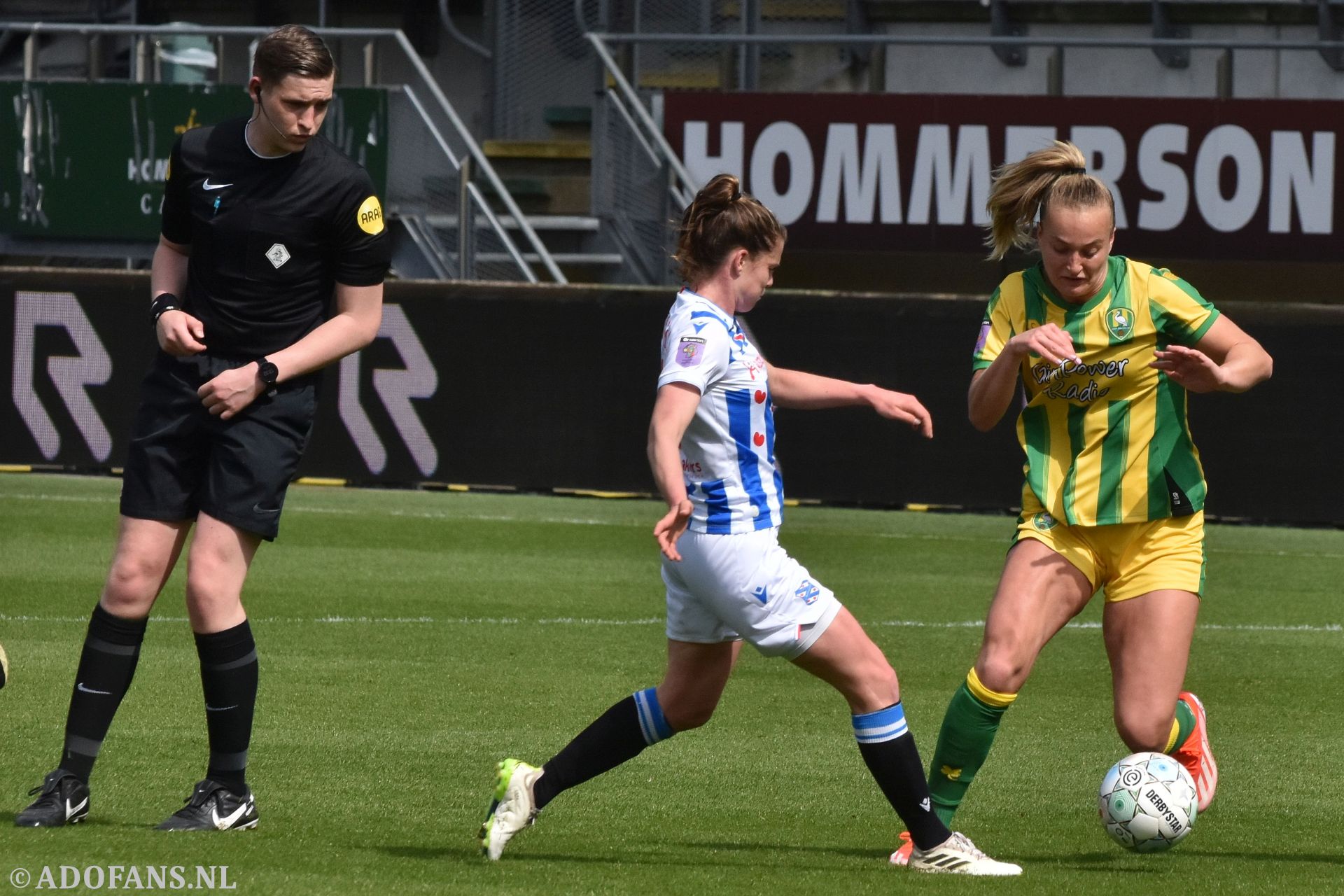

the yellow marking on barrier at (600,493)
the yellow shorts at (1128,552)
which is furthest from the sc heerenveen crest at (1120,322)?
the yellow marking on barrier at (600,493)

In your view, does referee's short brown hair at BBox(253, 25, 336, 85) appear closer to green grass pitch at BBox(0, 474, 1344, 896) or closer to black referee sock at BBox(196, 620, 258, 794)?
black referee sock at BBox(196, 620, 258, 794)

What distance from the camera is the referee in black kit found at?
529cm

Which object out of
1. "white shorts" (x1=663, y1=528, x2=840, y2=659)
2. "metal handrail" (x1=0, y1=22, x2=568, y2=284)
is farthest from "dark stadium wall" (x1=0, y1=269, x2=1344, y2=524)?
"white shorts" (x1=663, y1=528, x2=840, y2=659)

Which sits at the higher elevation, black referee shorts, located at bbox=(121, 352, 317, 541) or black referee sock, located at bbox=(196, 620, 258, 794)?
black referee shorts, located at bbox=(121, 352, 317, 541)

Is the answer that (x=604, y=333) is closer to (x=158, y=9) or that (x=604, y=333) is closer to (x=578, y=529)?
(x=578, y=529)

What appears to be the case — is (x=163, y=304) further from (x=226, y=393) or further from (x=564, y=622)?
(x=564, y=622)

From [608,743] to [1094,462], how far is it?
1.56m

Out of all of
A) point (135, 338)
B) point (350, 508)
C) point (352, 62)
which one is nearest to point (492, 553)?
point (350, 508)

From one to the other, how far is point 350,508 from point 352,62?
7.12m

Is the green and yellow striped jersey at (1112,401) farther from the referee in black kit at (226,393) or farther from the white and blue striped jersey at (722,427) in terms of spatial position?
the referee in black kit at (226,393)

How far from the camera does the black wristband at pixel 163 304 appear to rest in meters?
5.32

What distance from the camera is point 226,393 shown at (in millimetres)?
5199

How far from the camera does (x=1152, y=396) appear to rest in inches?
218

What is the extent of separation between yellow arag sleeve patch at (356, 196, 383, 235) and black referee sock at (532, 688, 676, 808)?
1476 mm
